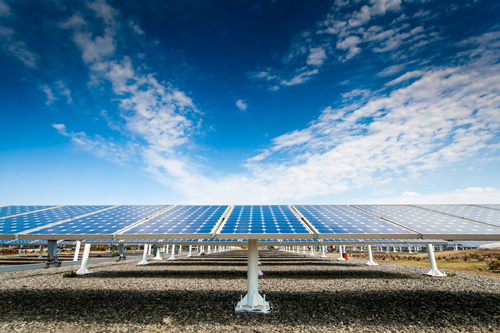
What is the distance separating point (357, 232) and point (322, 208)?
6.42m

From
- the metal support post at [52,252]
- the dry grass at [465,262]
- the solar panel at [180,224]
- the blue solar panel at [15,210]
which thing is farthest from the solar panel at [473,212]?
the metal support post at [52,252]

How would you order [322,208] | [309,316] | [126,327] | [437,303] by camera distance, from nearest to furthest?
1. [126,327]
2. [309,316]
3. [437,303]
4. [322,208]

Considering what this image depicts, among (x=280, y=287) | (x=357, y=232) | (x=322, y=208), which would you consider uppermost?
(x=322, y=208)

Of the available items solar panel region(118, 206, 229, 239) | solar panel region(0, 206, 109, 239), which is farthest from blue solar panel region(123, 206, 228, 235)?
solar panel region(0, 206, 109, 239)

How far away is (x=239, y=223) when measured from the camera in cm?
1080

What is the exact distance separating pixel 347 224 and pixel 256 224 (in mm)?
3905

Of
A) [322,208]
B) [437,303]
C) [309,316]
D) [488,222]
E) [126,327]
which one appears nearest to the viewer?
[126,327]

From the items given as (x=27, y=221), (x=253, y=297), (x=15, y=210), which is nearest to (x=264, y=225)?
(x=253, y=297)

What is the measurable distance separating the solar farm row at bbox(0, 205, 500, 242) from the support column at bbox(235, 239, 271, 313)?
1456 millimetres

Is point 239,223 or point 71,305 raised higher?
point 239,223

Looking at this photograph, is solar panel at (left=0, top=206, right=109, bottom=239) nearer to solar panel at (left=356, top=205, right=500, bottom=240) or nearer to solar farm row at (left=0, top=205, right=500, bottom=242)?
solar farm row at (left=0, top=205, right=500, bottom=242)

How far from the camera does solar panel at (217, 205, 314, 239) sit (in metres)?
8.83

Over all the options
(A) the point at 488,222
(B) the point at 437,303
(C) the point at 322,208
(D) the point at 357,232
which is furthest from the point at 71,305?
(A) the point at 488,222

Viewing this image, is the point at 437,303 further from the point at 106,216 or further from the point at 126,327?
the point at 106,216
